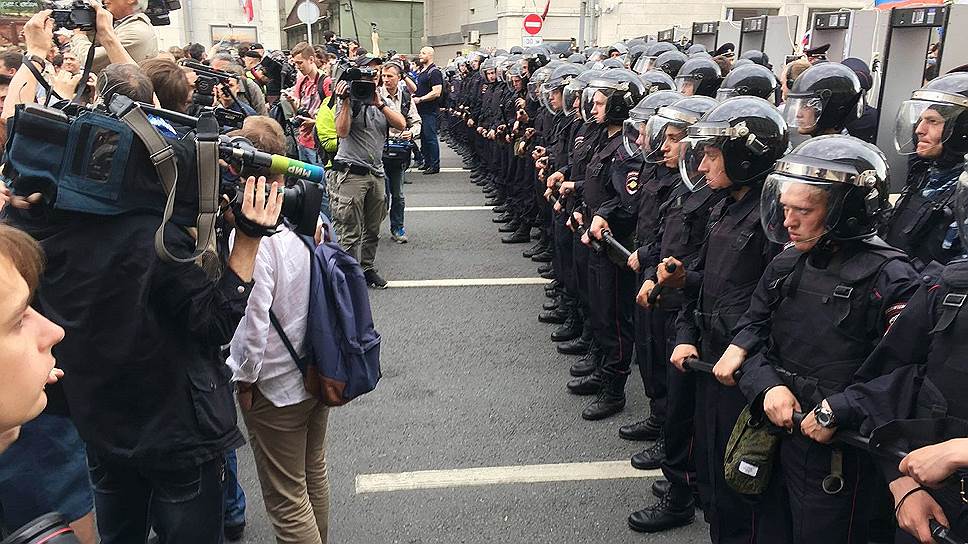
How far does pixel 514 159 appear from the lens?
9883 millimetres

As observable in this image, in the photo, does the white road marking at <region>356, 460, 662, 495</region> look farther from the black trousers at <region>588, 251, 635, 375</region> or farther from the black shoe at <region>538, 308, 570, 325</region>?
the black shoe at <region>538, 308, 570, 325</region>

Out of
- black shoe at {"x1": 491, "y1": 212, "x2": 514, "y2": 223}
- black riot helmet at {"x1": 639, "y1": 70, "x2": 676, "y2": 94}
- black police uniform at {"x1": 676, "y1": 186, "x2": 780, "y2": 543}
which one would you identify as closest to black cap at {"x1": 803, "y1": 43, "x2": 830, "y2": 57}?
black riot helmet at {"x1": 639, "y1": 70, "x2": 676, "y2": 94}

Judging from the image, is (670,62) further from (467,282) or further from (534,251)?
(467,282)

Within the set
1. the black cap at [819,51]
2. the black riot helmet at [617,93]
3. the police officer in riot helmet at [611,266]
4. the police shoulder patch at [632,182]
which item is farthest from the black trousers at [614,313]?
the black cap at [819,51]

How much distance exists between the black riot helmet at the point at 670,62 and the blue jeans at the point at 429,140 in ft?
18.0

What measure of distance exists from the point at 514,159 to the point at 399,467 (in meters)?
6.45

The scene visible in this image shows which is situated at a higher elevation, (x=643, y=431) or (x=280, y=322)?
A: (x=280, y=322)

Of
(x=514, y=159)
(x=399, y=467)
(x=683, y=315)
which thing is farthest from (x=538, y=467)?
(x=514, y=159)

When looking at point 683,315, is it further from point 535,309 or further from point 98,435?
point 535,309

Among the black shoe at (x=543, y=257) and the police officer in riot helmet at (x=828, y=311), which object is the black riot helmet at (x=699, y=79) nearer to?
the black shoe at (x=543, y=257)

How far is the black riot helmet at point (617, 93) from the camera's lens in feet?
16.9

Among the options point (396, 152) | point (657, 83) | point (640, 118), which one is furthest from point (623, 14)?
point (640, 118)

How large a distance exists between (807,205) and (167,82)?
2901 mm

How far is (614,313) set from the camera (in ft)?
15.7
